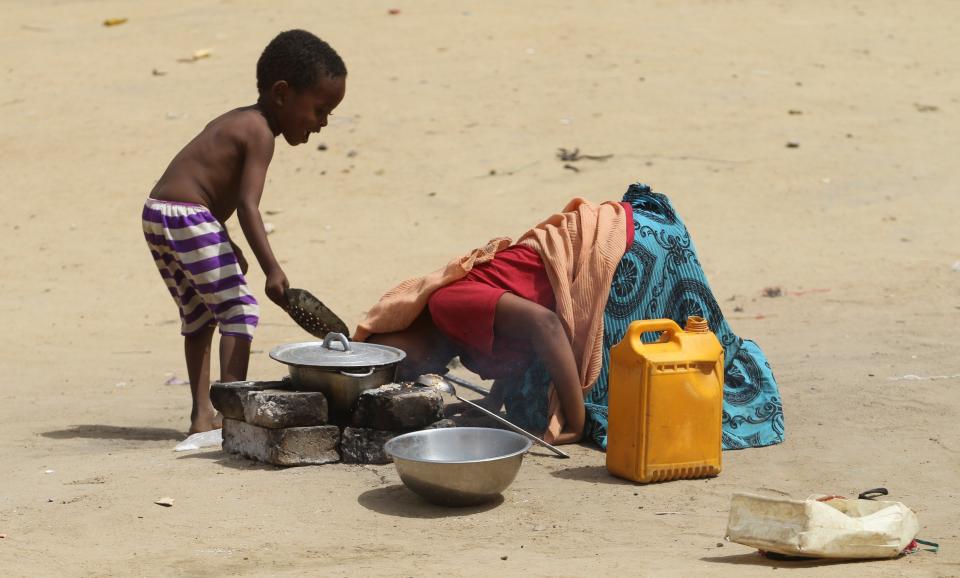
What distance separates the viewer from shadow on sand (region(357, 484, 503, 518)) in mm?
4066

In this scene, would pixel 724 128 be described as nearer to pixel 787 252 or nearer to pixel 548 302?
pixel 787 252

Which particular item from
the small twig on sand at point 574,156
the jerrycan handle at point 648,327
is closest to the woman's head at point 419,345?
the jerrycan handle at point 648,327

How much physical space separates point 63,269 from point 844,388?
17.5ft

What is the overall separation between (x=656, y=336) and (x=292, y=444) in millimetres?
1508

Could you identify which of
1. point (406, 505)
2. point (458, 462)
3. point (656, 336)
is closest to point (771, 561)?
point (458, 462)

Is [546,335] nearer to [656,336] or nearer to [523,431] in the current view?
[523,431]

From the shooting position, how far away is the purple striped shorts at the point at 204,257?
4895 mm

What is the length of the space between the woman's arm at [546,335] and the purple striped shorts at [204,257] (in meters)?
1.00

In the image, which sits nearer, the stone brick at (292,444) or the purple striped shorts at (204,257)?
the stone brick at (292,444)

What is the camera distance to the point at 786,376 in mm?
5852

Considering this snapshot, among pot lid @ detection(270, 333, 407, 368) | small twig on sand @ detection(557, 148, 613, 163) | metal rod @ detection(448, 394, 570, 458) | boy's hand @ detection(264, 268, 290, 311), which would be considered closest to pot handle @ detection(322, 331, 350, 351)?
pot lid @ detection(270, 333, 407, 368)

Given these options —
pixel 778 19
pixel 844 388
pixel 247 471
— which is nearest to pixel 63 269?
pixel 247 471

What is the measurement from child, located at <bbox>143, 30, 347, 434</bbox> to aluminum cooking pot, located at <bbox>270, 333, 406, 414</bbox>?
1.17 feet

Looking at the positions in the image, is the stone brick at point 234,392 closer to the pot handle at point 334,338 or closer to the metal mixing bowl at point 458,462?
the pot handle at point 334,338
